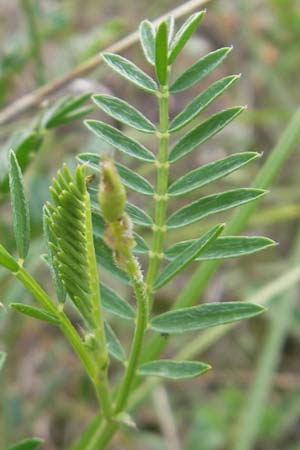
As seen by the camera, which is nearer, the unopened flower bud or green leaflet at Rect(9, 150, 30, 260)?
the unopened flower bud

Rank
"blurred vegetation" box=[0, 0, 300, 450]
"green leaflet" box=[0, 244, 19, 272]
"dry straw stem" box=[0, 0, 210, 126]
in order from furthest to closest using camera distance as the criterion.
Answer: "blurred vegetation" box=[0, 0, 300, 450] < "dry straw stem" box=[0, 0, 210, 126] < "green leaflet" box=[0, 244, 19, 272]

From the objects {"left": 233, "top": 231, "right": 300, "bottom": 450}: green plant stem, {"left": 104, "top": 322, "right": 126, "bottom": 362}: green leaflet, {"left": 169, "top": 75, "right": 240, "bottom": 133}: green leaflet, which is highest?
{"left": 169, "top": 75, "right": 240, "bottom": 133}: green leaflet

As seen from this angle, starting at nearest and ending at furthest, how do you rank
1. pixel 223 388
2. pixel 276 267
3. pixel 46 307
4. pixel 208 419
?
1. pixel 46 307
2. pixel 208 419
3. pixel 223 388
4. pixel 276 267

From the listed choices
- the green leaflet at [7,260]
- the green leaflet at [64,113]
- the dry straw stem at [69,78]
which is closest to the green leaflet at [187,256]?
the green leaflet at [7,260]

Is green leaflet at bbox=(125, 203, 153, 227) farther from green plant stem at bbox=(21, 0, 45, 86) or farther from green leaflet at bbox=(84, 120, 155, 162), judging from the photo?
green plant stem at bbox=(21, 0, 45, 86)

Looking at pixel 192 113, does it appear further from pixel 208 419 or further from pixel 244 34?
pixel 244 34

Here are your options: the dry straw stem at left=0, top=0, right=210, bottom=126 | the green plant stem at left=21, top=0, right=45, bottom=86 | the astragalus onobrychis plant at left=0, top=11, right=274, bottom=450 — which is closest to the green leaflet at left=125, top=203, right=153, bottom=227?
the astragalus onobrychis plant at left=0, top=11, right=274, bottom=450

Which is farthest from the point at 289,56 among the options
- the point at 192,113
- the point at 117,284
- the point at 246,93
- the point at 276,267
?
the point at 192,113

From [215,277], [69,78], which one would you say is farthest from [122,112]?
[215,277]
